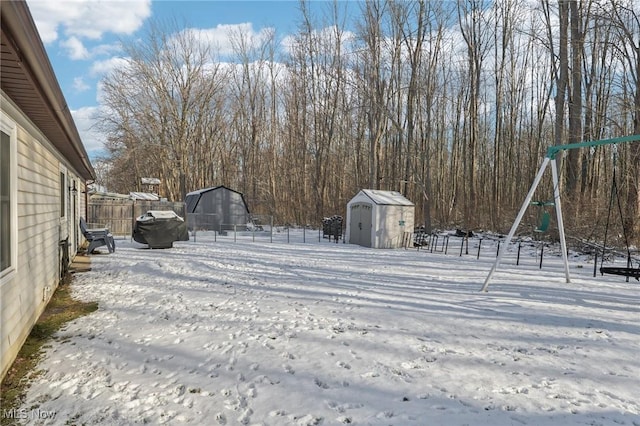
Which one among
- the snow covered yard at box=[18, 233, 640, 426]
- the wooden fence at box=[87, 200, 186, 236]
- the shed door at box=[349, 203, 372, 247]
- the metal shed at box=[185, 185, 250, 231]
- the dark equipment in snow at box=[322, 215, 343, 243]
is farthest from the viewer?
the metal shed at box=[185, 185, 250, 231]

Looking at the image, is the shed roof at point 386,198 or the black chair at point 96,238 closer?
the black chair at point 96,238

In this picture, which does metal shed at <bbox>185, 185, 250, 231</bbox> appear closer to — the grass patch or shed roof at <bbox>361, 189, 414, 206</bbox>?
shed roof at <bbox>361, 189, 414, 206</bbox>

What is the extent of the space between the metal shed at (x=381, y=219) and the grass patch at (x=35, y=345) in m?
10.6

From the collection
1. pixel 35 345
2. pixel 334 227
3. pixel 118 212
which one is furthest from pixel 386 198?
pixel 118 212

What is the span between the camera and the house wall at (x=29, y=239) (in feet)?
12.3

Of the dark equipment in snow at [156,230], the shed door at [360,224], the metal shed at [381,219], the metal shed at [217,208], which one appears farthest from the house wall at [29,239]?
the metal shed at [217,208]

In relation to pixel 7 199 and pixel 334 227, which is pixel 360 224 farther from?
pixel 7 199

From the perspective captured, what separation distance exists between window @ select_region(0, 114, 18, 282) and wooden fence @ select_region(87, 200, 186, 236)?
1590cm

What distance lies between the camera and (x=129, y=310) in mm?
5863

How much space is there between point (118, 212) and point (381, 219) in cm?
1412

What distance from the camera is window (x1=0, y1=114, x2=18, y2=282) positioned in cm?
368

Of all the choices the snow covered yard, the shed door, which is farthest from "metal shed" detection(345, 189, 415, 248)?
the snow covered yard

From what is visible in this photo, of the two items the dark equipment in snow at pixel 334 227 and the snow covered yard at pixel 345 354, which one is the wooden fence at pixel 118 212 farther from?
the snow covered yard at pixel 345 354

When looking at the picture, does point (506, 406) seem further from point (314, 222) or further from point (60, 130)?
point (314, 222)
